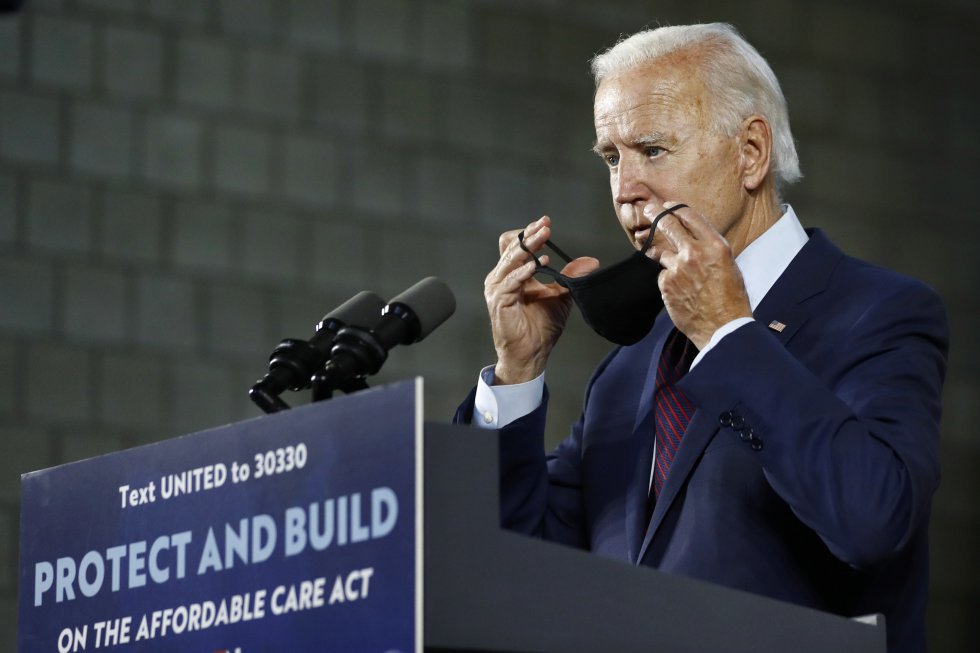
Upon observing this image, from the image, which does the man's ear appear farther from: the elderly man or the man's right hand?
the man's right hand

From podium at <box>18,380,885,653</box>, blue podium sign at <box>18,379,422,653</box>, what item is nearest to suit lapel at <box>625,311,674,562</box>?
podium at <box>18,380,885,653</box>

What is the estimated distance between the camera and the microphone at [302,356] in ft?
6.59

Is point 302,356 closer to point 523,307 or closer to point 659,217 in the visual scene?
point 659,217

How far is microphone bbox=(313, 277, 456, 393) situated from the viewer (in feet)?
6.54

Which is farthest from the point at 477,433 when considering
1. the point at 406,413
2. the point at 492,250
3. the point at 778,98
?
the point at 492,250

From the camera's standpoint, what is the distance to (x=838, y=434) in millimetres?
2064

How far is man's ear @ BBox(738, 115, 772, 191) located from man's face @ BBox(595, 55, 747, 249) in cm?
2

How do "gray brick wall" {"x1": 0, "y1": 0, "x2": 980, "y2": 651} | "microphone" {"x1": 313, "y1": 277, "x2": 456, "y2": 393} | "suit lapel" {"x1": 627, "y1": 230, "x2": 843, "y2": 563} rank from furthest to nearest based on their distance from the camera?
"gray brick wall" {"x1": 0, "y1": 0, "x2": 980, "y2": 651}, "suit lapel" {"x1": 627, "y1": 230, "x2": 843, "y2": 563}, "microphone" {"x1": 313, "y1": 277, "x2": 456, "y2": 393}

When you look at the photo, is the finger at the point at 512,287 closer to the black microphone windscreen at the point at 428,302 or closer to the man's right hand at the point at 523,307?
the man's right hand at the point at 523,307

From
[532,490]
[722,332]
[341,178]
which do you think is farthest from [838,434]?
Result: [341,178]

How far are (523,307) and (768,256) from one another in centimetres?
38

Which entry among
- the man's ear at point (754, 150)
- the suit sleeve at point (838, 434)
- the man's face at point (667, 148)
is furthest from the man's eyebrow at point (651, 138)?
the suit sleeve at point (838, 434)

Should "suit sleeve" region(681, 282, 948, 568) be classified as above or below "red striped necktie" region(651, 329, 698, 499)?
below

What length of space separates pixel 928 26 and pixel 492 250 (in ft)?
7.87
